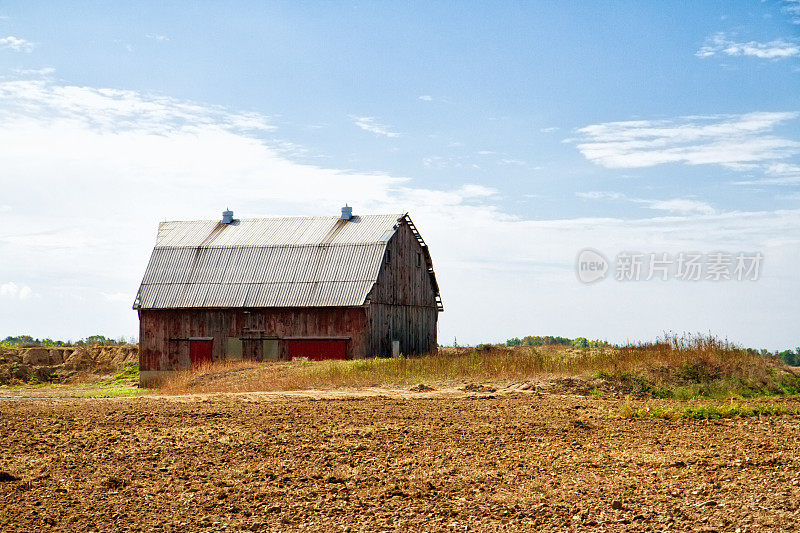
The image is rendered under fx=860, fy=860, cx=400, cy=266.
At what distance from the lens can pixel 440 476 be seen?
11320 mm

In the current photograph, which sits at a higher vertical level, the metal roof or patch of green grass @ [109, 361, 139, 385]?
the metal roof

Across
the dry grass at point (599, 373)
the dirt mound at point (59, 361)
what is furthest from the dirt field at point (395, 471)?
the dirt mound at point (59, 361)

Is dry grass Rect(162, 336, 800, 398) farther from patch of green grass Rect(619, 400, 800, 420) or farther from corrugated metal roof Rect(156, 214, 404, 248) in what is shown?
corrugated metal roof Rect(156, 214, 404, 248)

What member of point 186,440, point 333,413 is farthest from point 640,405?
point 186,440

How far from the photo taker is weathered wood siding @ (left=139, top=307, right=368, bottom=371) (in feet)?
121

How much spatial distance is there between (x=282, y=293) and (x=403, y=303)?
6155 millimetres

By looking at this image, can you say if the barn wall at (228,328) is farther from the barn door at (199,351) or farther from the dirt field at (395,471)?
the dirt field at (395,471)

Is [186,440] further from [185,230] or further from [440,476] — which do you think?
[185,230]

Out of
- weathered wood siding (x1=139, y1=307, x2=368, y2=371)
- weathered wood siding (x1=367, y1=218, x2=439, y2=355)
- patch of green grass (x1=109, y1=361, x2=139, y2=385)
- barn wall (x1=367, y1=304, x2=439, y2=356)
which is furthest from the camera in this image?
patch of green grass (x1=109, y1=361, x2=139, y2=385)

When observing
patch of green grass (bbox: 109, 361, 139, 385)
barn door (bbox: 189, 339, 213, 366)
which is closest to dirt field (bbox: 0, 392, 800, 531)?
barn door (bbox: 189, 339, 213, 366)

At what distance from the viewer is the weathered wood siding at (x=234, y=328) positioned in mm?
36938

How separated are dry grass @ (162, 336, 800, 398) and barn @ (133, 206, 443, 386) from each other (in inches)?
316

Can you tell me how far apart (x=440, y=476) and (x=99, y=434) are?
6.69 meters

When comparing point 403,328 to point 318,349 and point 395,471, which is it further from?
point 395,471
